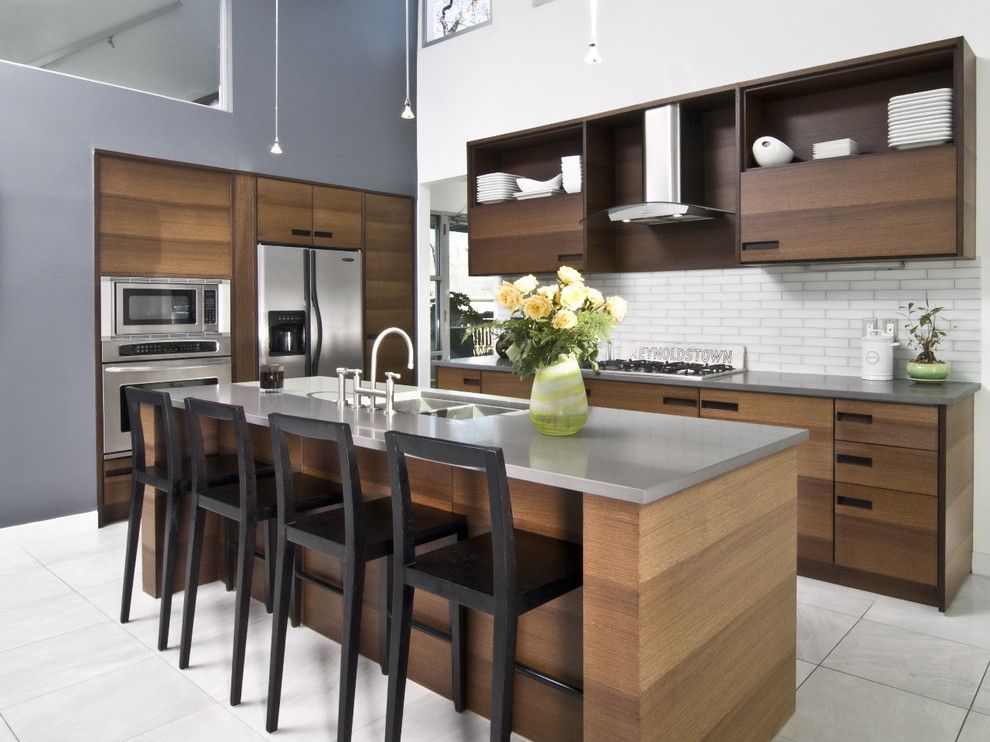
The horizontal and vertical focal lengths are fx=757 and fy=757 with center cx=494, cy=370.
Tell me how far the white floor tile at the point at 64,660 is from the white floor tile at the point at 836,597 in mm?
2922

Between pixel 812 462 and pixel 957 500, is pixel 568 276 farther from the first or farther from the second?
pixel 957 500

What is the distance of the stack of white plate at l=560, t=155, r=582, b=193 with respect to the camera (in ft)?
16.6

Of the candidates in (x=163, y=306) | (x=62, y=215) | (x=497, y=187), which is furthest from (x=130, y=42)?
(x=497, y=187)

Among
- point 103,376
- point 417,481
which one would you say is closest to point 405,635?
point 417,481

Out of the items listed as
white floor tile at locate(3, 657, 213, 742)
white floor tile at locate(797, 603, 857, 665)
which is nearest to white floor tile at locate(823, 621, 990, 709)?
white floor tile at locate(797, 603, 857, 665)

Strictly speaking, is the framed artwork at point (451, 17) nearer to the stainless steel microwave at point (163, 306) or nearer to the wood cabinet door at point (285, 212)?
the wood cabinet door at point (285, 212)

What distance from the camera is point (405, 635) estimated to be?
212cm

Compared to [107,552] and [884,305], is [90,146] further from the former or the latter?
[884,305]

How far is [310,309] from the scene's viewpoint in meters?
5.92

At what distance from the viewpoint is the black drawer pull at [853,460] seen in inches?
140

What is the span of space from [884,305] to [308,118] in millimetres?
4339

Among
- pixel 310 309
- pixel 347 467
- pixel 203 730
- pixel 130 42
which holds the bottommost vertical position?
pixel 203 730

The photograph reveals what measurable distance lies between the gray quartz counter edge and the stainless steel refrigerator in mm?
2326

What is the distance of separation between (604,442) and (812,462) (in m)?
1.85
